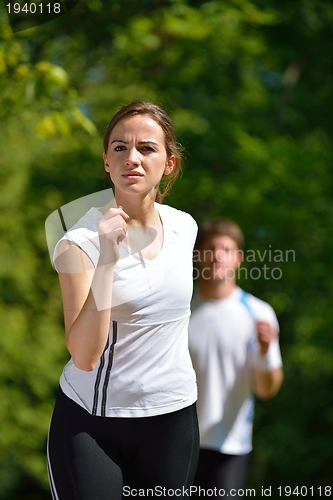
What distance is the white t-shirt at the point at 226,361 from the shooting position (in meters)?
2.07

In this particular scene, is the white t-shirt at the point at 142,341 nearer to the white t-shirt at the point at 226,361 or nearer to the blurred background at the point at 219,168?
the white t-shirt at the point at 226,361

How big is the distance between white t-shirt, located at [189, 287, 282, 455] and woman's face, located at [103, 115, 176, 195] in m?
0.92

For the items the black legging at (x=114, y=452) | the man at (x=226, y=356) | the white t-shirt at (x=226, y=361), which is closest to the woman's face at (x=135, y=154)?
the black legging at (x=114, y=452)

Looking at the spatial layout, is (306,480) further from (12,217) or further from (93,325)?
(93,325)

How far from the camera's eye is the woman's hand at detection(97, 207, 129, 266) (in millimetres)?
1117

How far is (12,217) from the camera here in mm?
4914

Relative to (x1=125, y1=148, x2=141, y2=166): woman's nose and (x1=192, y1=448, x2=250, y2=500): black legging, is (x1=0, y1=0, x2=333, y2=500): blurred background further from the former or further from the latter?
(x1=125, y1=148, x2=141, y2=166): woman's nose

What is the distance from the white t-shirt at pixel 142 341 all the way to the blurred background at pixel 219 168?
225 centimetres

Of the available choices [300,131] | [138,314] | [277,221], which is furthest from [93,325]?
[300,131]

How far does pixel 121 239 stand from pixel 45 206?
369 cm

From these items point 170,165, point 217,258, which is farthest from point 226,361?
point 170,165

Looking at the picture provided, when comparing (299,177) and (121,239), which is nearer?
(121,239)

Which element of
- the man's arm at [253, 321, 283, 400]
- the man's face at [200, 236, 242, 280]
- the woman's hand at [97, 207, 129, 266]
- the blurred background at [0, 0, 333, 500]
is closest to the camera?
the woman's hand at [97, 207, 129, 266]

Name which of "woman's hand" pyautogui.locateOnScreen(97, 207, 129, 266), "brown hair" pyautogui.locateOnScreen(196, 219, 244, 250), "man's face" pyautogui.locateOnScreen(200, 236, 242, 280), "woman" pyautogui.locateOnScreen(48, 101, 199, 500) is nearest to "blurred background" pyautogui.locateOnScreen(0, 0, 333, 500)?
"brown hair" pyautogui.locateOnScreen(196, 219, 244, 250)
